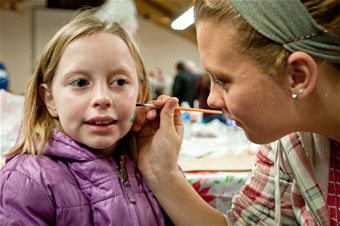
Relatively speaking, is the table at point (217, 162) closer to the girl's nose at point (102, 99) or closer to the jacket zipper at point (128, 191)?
the jacket zipper at point (128, 191)

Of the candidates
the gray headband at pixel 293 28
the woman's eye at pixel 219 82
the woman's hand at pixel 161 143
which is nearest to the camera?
the gray headband at pixel 293 28

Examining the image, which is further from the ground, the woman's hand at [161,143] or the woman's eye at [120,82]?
the woman's eye at [120,82]

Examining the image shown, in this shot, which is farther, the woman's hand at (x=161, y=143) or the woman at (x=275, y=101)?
the woman's hand at (x=161, y=143)

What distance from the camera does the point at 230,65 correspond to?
2.62 ft

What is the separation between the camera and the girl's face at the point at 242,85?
0.79m

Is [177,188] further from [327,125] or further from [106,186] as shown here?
[327,125]

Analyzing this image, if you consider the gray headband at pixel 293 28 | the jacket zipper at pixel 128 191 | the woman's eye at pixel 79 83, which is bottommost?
the jacket zipper at pixel 128 191

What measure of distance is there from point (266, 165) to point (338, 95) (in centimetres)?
37

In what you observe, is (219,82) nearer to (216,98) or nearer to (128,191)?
(216,98)

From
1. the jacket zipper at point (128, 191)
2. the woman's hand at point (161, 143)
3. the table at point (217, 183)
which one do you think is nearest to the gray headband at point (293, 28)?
the woman's hand at point (161, 143)

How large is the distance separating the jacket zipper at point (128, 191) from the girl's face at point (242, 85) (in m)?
0.32

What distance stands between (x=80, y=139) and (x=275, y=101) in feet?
1.53

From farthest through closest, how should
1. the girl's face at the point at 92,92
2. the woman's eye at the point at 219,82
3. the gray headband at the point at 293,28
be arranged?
the girl's face at the point at 92,92 → the woman's eye at the point at 219,82 → the gray headband at the point at 293,28

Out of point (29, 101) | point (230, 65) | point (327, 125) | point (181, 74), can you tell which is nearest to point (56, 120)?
point (29, 101)
